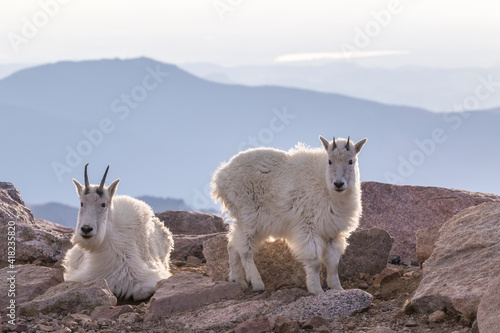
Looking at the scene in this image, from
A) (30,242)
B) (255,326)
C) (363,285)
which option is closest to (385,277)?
(363,285)

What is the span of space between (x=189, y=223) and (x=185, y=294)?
7.16 metres

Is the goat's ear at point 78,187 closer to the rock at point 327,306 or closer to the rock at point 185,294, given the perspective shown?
the rock at point 185,294

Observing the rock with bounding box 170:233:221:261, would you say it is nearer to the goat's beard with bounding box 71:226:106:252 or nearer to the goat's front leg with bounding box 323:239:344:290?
the goat's beard with bounding box 71:226:106:252

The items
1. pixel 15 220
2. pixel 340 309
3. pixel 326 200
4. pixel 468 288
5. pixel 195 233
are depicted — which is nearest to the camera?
pixel 468 288

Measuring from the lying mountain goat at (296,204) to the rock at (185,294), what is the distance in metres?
0.59

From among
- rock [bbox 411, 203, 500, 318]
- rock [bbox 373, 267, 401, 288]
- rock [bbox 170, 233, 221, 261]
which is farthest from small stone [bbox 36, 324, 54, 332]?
rock [bbox 170, 233, 221, 261]

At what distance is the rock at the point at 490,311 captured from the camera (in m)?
6.78

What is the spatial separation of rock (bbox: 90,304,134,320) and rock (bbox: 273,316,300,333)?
8.21 ft

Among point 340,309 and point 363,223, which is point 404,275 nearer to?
point 340,309

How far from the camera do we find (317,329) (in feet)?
27.4

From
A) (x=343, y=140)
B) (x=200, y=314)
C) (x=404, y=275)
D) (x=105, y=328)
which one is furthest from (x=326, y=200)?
(x=105, y=328)

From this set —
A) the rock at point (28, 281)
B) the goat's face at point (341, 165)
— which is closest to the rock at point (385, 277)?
the goat's face at point (341, 165)

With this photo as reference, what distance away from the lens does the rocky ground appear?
26.8 feet

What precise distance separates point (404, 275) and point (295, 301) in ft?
8.79
